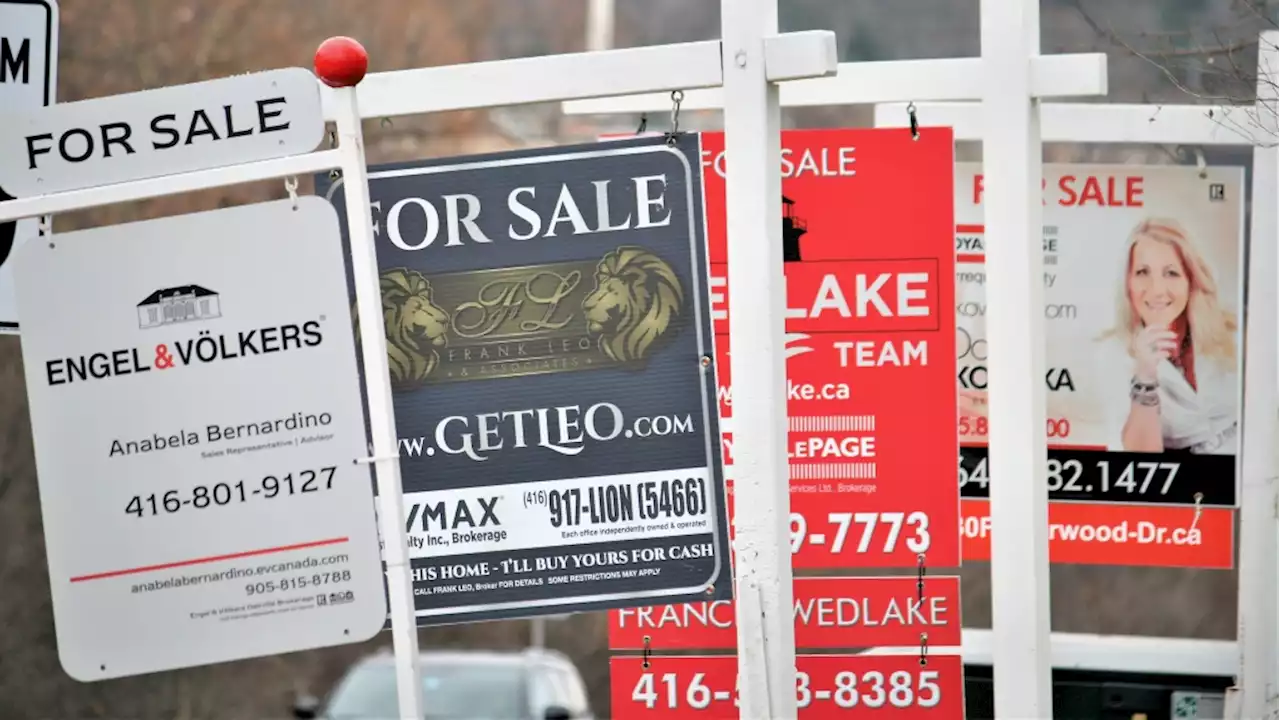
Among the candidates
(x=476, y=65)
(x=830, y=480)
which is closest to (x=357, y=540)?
(x=476, y=65)

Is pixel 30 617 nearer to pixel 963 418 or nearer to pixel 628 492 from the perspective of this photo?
pixel 963 418

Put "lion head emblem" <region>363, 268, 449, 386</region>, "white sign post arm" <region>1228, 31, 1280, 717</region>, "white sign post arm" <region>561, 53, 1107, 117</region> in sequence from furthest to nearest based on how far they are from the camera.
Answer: "white sign post arm" <region>1228, 31, 1280, 717</region>, "white sign post arm" <region>561, 53, 1107, 117</region>, "lion head emblem" <region>363, 268, 449, 386</region>

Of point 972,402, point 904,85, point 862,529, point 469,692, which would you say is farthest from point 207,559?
point 469,692

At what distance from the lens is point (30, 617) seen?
26344mm

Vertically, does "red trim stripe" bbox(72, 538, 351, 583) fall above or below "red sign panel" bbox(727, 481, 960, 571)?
above

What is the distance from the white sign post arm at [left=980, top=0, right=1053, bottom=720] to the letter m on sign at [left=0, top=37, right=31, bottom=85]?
2.59 m

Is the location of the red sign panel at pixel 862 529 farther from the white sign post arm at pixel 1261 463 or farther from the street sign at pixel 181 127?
the street sign at pixel 181 127

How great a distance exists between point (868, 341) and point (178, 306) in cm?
241

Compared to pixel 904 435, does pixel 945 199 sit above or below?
above

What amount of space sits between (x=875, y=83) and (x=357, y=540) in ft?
8.70

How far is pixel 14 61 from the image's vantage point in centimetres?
577

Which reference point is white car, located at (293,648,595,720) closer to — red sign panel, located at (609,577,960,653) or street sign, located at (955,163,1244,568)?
street sign, located at (955,163,1244,568)

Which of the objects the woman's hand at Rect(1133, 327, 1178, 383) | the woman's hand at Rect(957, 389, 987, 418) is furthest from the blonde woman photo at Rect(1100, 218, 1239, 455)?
the woman's hand at Rect(957, 389, 987, 418)

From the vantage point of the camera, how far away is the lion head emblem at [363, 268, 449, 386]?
6.18 metres
